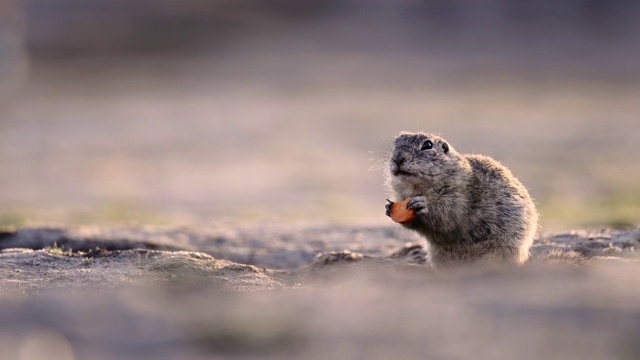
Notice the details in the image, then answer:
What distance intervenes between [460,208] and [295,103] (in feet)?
96.7

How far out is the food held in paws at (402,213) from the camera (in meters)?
8.45

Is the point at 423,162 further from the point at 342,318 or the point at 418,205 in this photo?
the point at 342,318

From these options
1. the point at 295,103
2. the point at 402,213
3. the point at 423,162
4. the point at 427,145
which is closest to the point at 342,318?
the point at 402,213

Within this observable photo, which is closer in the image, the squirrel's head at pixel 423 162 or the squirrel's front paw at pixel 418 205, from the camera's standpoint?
the squirrel's front paw at pixel 418 205

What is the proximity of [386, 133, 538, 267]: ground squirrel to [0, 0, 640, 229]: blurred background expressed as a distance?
2.37 ft

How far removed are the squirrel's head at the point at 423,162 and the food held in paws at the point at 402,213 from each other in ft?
1.01

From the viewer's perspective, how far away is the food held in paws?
27.7ft

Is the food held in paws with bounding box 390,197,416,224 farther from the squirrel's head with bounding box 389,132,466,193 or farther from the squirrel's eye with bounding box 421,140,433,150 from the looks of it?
the squirrel's eye with bounding box 421,140,433,150

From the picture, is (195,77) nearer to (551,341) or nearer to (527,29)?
(527,29)

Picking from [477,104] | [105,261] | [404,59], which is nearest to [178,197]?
[105,261]

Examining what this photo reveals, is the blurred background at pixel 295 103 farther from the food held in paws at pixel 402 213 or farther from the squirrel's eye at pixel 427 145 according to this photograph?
the food held in paws at pixel 402 213

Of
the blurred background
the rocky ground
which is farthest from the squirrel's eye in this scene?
the rocky ground

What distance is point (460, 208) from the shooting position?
8.55 meters

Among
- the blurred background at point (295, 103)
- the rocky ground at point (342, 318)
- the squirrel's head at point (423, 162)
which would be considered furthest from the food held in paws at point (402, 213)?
the rocky ground at point (342, 318)
